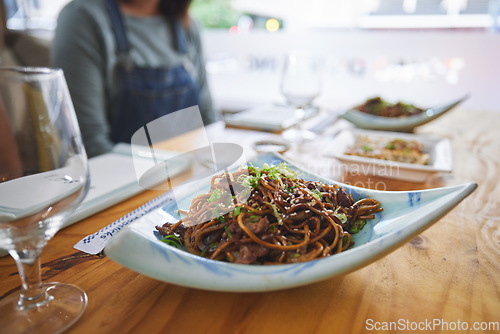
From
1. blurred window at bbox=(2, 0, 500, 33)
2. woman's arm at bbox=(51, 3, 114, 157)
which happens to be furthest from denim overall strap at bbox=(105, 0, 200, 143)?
blurred window at bbox=(2, 0, 500, 33)

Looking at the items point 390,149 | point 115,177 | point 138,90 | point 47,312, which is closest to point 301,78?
point 390,149

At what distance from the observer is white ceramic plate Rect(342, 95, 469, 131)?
148 cm

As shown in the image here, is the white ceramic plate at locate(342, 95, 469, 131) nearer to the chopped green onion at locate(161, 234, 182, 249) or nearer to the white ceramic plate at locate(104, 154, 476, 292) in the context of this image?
the white ceramic plate at locate(104, 154, 476, 292)

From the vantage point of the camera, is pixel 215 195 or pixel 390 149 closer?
pixel 215 195

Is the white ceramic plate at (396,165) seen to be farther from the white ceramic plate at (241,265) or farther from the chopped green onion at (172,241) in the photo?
the chopped green onion at (172,241)

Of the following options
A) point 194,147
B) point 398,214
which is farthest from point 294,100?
point 398,214

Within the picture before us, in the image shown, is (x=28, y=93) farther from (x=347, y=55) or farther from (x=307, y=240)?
(x=347, y=55)

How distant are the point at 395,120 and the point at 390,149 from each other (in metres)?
0.38

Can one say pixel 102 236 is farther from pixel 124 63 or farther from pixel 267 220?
pixel 124 63

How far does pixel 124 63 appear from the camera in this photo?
1.95 meters

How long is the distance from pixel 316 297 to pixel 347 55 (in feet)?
10.9

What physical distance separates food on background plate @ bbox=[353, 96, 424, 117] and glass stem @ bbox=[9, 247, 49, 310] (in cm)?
146

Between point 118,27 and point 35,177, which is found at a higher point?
point 118,27

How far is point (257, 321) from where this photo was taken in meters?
0.49
